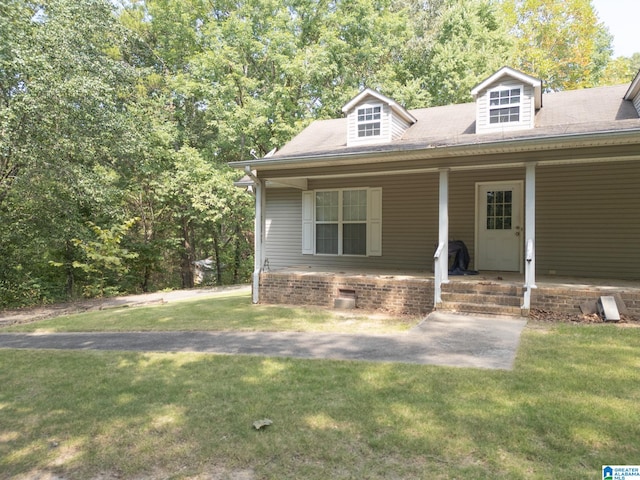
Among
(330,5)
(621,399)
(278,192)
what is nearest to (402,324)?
(621,399)

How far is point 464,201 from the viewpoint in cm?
973

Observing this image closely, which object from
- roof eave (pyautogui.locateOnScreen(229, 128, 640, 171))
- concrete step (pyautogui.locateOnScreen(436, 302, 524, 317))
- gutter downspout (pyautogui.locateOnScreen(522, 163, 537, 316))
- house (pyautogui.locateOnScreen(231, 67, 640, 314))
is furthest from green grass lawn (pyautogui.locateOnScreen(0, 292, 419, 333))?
roof eave (pyautogui.locateOnScreen(229, 128, 640, 171))

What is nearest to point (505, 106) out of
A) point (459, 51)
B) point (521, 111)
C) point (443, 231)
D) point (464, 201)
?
point (521, 111)

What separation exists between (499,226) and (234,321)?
6096mm

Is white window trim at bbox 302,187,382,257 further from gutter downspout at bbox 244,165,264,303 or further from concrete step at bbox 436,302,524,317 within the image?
concrete step at bbox 436,302,524,317

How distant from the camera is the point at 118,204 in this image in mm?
15812

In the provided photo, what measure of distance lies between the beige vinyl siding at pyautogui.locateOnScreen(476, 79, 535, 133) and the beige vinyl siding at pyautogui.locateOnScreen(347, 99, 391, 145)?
84.3 inches

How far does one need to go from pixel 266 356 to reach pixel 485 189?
6.77 meters

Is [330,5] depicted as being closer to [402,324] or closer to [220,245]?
[220,245]

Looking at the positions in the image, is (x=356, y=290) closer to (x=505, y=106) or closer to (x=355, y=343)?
(x=355, y=343)

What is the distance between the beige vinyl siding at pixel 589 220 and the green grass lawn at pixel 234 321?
3.67 metres

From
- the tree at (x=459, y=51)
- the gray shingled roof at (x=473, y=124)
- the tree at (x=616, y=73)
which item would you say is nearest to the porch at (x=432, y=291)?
the gray shingled roof at (x=473, y=124)

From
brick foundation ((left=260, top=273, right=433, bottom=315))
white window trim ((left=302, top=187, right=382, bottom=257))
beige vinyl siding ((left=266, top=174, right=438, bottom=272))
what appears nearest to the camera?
brick foundation ((left=260, top=273, right=433, bottom=315))

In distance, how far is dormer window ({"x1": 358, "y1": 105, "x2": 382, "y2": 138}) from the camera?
10.8m
